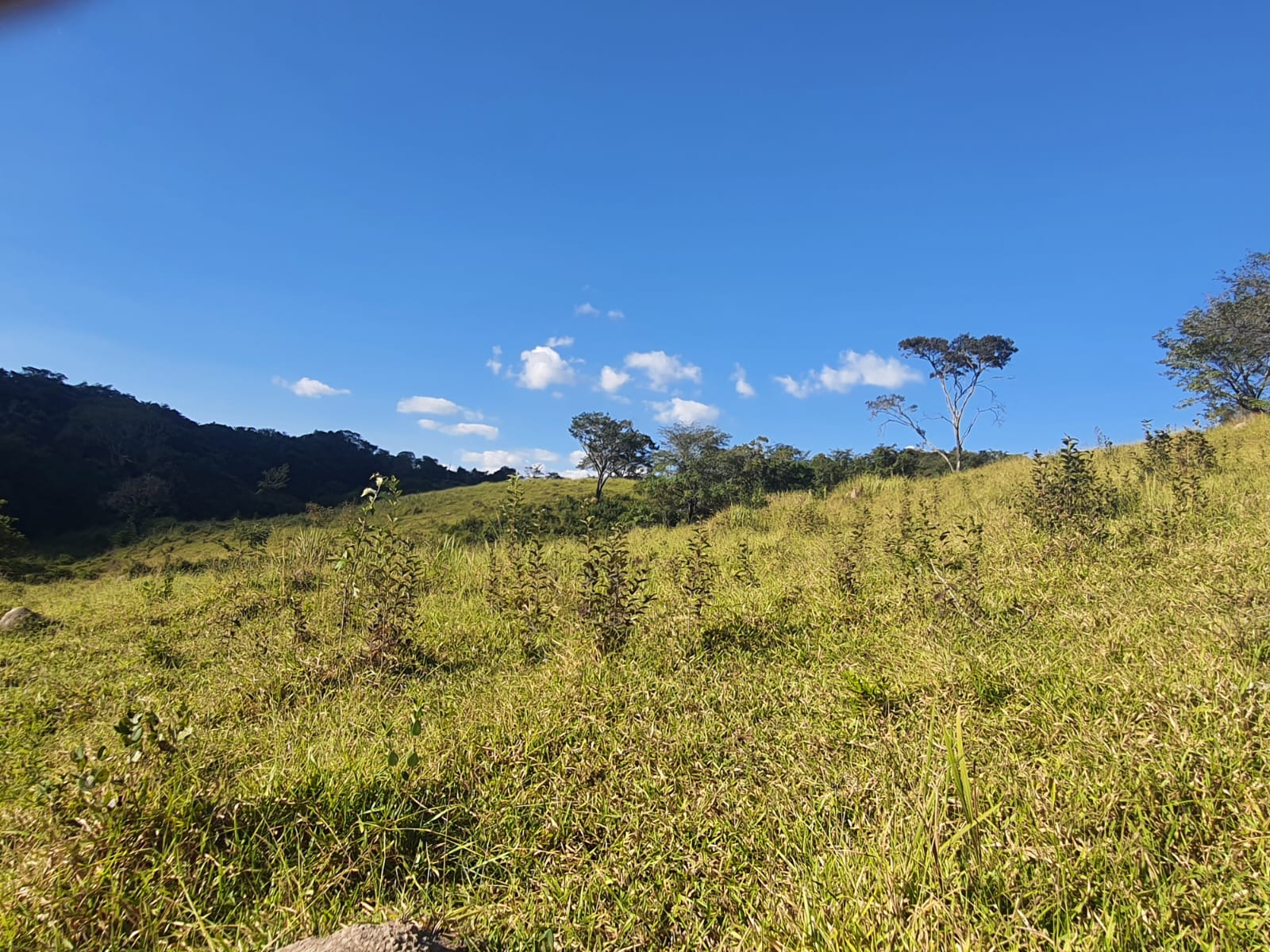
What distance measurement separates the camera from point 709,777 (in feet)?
7.63

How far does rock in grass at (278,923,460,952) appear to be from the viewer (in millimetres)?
1383

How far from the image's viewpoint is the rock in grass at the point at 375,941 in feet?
4.54

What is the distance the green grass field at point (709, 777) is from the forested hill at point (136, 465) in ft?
128

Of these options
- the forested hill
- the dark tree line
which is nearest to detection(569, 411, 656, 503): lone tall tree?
the dark tree line

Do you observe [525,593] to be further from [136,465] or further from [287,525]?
[136,465]

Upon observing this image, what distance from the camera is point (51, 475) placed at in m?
38.0

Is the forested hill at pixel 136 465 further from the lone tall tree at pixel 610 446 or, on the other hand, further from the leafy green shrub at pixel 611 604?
the leafy green shrub at pixel 611 604

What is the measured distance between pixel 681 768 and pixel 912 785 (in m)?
0.88

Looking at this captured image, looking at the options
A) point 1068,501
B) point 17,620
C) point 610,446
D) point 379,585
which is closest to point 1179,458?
point 1068,501

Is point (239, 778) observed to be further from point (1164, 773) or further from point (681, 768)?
point (1164, 773)

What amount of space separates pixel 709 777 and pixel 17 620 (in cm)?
789

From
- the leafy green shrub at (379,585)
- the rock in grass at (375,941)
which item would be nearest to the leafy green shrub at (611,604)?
the leafy green shrub at (379,585)

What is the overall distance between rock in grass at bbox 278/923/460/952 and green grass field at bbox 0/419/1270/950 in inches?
8.5

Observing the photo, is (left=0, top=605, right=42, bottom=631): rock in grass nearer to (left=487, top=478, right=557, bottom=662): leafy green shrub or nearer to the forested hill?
(left=487, top=478, right=557, bottom=662): leafy green shrub
